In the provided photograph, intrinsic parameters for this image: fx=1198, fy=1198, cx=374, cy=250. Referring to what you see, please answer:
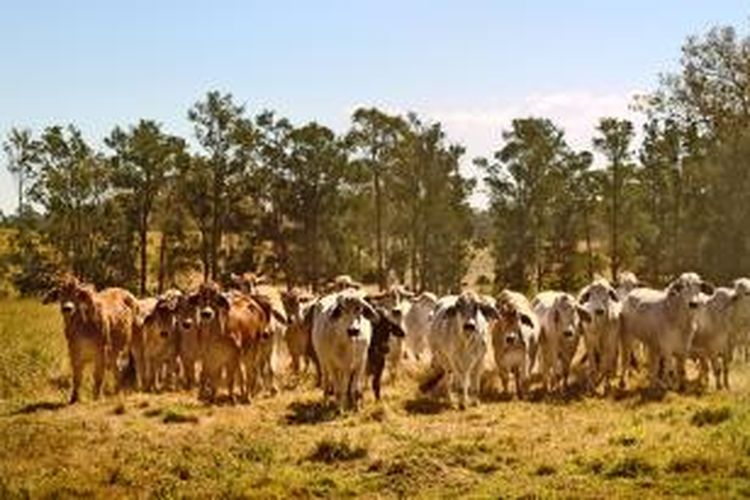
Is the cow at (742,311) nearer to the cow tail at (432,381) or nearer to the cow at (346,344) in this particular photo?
the cow tail at (432,381)

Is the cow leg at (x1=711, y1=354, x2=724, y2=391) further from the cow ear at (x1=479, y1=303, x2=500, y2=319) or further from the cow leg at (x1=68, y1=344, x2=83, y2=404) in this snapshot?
the cow leg at (x1=68, y1=344, x2=83, y2=404)

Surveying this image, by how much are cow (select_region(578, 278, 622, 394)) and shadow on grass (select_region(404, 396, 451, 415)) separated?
11.3 feet

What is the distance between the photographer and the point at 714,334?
23156mm

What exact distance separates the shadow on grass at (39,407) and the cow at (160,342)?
8.92 feet

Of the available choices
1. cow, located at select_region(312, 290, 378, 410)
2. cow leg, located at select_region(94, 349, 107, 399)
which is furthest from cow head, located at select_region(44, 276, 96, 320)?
cow, located at select_region(312, 290, 378, 410)

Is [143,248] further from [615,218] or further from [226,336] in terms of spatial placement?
[226,336]

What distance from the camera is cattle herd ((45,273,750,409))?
67.6 ft

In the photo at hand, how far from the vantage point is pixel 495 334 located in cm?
2214

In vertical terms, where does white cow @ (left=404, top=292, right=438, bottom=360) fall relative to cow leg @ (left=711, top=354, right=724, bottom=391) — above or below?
above

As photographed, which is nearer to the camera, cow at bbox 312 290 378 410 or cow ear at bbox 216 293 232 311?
cow at bbox 312 290 378 410

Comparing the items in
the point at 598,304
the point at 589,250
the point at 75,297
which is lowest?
the point at 598,304

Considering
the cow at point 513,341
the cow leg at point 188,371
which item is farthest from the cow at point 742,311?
the cow leg at point 188,371

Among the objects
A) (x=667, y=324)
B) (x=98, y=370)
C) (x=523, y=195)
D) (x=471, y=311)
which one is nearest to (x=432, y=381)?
(x=471, y=311)

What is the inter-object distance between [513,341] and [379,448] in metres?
5.94
